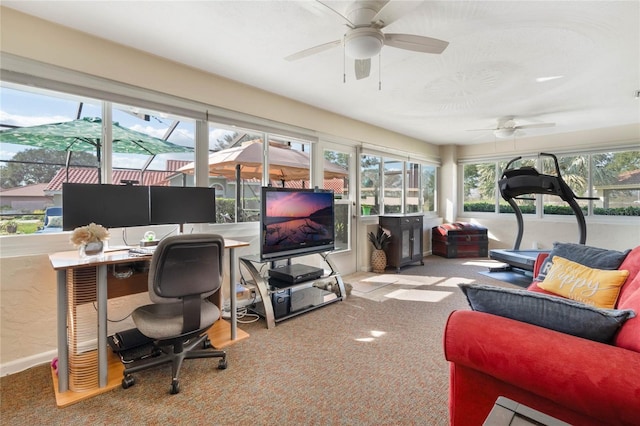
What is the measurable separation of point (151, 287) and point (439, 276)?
4.26 m

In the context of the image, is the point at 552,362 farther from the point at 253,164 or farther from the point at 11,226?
the point at 11,226

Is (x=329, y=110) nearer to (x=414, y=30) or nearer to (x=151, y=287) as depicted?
(x=414, y=30)

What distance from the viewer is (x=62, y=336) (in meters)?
1.89

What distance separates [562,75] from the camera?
313 cm

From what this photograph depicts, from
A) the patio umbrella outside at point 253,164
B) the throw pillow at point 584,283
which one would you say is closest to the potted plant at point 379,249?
the patio umbrella outside at point 253,164

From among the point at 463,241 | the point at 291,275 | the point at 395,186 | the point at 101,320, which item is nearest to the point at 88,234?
the point at 101,320

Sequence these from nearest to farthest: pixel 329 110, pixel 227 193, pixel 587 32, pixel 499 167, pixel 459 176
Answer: pixel 587 32, pixel 227 193, pixel 329 110, pixel 499 167, pixel 459 176

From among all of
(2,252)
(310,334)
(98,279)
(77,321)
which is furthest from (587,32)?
(2,252)

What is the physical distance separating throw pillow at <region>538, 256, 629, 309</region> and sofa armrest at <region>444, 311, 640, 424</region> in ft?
3.82

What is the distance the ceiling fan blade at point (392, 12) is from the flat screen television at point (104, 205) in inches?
85.3

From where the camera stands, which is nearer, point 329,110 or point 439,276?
point 329,110

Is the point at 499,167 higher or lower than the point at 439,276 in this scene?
higher

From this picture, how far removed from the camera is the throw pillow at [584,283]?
6.14 feet

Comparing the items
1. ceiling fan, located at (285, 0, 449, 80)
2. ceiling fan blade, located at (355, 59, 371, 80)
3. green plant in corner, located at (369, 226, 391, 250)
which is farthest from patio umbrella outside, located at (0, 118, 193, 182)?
green plant in corner, located at (369, 226, 391, 250)
